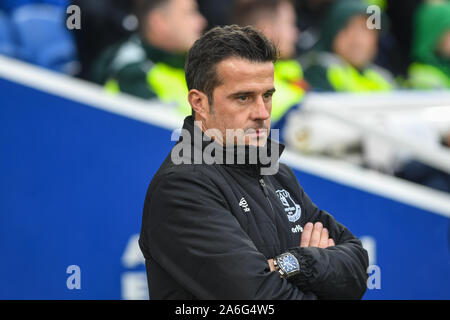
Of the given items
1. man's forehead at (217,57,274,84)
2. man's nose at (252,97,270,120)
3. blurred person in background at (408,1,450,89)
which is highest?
blurred person in background at (408,1,450,89)

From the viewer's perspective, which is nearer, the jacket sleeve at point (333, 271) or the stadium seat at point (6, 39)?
the jacket sleeve at point (333, 271)

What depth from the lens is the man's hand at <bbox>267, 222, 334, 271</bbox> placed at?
2.14 m

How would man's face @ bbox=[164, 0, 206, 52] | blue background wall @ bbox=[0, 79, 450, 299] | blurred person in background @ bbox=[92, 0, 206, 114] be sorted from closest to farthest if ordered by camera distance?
blue background wall @ bbox=[0, 79, 450, 299]
blurred person in background @ bbox=[92, 0, 206, 114]
man's face @ bbox=[164, 0, 206, 52]

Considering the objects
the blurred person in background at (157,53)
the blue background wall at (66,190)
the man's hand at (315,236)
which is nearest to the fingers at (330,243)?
the man's hand at (315,236)

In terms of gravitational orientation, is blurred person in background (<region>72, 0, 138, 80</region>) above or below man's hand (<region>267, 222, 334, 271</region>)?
above

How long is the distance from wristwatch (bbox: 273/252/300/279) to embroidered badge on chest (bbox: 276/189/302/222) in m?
0.18

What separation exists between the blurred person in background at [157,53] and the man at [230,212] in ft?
6.89

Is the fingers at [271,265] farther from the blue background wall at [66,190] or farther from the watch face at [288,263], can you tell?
the blue background wall at [66,190]

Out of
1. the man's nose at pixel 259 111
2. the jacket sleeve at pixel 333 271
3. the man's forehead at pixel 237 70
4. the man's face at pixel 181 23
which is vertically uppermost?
the man's face at pixel 181 23

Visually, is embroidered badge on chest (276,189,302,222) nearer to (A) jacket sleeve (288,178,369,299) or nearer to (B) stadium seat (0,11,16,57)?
(A) jacket sleeve (288,178,369,299)

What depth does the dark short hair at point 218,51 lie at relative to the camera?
2012 millimetres

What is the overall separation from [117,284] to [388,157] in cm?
184

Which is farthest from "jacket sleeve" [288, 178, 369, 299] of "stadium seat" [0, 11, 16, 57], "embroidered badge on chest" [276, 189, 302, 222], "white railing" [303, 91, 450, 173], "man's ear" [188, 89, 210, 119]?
"stadium seat" [0, 11, 16, 57]

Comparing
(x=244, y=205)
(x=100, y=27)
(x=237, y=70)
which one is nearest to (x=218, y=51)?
(x=237, y=70)
